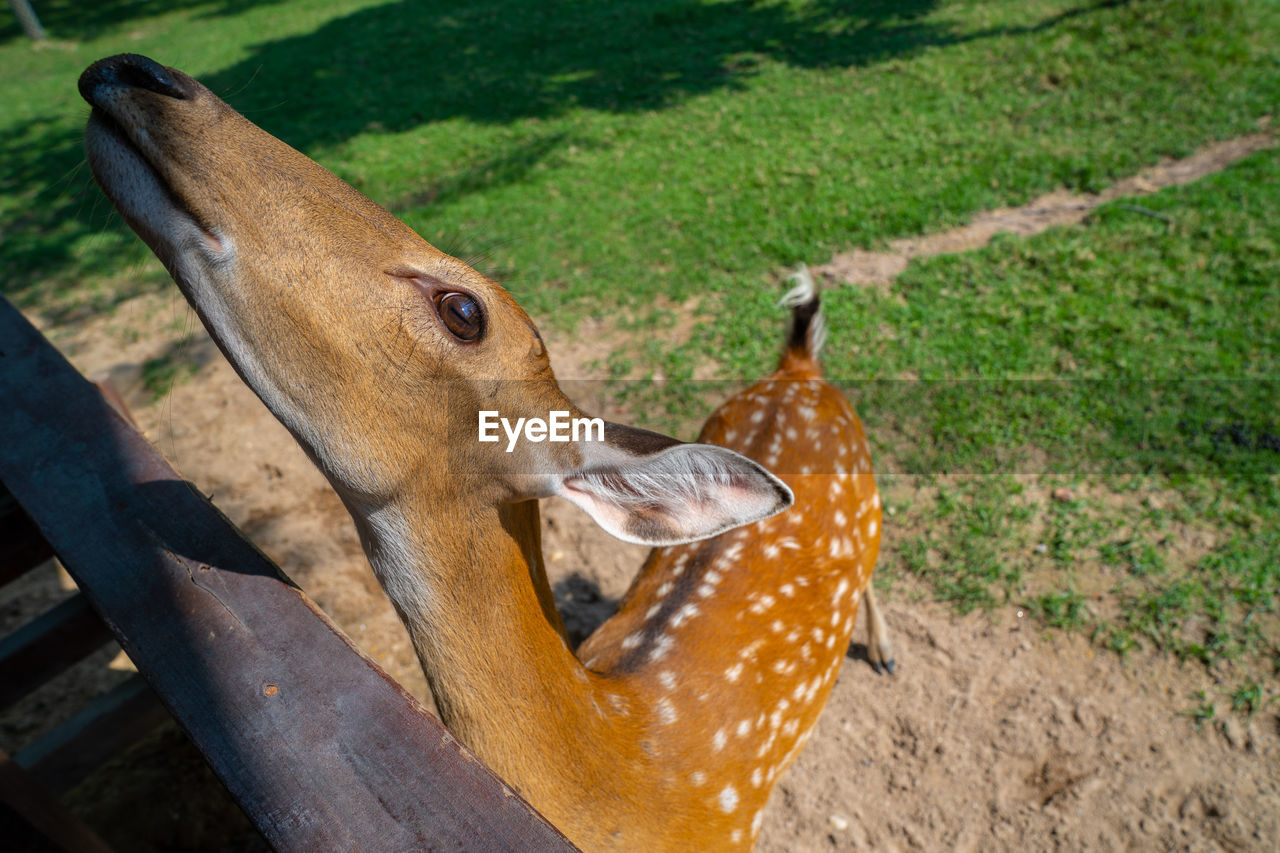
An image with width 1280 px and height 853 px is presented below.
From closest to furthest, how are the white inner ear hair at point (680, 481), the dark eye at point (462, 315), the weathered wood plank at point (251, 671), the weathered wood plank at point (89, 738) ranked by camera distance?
the weathered wood plank at point (251, 671), the white inner ear hair at point (680, 481), the dark eye at point (462, 315), the weathered wood plank at point (89, 738)

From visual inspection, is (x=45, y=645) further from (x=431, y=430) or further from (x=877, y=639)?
(x=877, y=639)

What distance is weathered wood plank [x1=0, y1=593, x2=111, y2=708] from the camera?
238 centimetres

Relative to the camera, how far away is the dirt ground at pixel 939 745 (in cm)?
273

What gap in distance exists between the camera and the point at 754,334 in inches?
194

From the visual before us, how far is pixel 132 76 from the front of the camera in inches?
56.0

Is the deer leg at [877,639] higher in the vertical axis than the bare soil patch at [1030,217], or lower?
lower

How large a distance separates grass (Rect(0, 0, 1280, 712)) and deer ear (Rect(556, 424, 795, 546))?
3.15ft

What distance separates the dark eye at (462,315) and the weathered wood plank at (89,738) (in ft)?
6.59

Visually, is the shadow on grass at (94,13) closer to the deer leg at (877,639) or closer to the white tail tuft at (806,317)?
the white tail tuft at (806,317)

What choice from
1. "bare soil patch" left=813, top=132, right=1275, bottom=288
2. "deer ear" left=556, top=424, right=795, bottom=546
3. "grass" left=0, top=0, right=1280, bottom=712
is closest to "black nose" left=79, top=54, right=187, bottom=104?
"grass" left=0, top=0, right=1280, bottom=712

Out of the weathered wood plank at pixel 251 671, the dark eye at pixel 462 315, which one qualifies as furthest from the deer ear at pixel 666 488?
the weathered wood plank at pixel 251 671

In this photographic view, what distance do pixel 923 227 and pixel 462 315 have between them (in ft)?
16.7

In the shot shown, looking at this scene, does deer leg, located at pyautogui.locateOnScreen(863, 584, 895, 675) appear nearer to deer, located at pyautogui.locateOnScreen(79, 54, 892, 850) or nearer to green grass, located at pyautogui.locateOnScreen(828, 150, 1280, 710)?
green grass, located at pyautogui.locateOnScreen(828, 150, 1280, 710)

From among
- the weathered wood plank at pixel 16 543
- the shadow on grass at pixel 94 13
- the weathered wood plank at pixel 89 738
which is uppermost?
the shadow on grass at pixel 94 13
